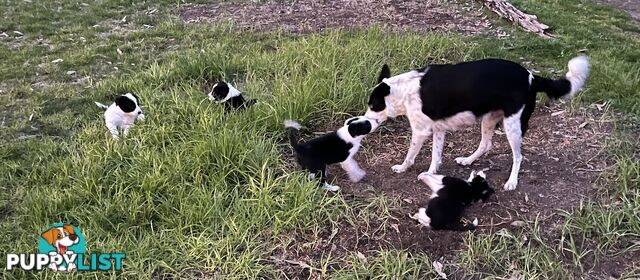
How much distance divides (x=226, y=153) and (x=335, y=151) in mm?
759

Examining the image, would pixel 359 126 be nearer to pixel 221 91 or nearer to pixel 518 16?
pixel 221 91

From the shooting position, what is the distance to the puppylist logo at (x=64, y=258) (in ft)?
9.99

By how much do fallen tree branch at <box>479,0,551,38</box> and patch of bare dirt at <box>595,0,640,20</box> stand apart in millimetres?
2098

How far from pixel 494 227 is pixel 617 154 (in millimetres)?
1316

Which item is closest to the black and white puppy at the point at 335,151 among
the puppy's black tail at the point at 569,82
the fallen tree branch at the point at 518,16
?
the puppy's black tail at the point at 569,82

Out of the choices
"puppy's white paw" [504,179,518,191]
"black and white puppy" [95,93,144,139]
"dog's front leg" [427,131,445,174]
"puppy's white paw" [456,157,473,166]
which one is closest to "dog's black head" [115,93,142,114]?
"black and white puppy" [95,93,144,139]

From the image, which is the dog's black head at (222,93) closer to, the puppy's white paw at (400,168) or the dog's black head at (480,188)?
the puppy's white paw at (400,168)

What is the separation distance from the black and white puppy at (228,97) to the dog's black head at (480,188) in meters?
2.04

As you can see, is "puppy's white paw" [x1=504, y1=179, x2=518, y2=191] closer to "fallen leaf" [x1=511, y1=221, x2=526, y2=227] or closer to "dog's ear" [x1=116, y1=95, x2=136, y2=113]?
"fallen leaf" [x1=511, y1=221, x2=526, y2=227]

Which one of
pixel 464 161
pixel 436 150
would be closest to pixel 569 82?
pixel 464 161

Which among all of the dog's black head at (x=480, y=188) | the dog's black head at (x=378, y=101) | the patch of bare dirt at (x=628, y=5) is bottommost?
the patch of bare dirt at (x=628, y=5)

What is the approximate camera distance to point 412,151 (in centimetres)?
397

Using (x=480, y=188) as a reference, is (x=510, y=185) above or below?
below

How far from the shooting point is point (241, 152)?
12.6 ft
